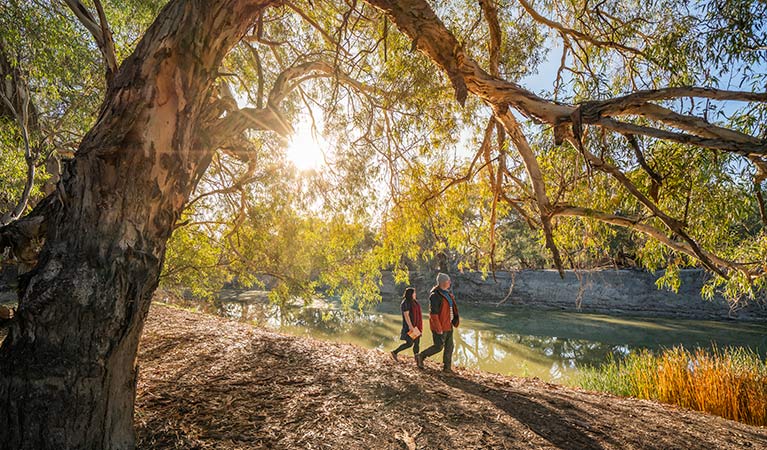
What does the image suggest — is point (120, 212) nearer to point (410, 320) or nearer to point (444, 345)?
point (444, 345)

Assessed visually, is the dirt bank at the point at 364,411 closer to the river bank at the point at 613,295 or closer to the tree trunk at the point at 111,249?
the tree trunk at the point at 111,249

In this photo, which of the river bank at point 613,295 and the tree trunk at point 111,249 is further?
the river bank at point 613,295

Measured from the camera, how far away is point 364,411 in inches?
112

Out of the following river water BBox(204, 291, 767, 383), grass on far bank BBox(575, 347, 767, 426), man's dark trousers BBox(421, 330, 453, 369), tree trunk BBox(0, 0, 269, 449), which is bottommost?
river water BBox(204, 291, 767, 383)

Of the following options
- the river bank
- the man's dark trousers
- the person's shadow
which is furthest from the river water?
the person's shadow

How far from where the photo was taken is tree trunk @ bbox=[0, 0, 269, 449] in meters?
1.58

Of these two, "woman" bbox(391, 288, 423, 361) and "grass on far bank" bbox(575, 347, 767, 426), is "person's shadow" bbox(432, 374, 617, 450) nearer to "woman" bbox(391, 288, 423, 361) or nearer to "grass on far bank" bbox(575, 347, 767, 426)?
"woman" bbox(391, 288, 423, 361)

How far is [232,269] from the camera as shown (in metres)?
6.65

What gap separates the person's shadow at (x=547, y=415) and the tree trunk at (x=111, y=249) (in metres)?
2.75

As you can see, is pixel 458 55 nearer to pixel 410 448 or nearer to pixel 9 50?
pixel 410 448

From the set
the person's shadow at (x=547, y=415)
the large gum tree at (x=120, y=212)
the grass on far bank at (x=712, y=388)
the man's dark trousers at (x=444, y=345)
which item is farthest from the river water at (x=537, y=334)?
the large gum tree at (x=120, y=212)

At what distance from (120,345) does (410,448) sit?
180 cm

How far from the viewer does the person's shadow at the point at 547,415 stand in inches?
102

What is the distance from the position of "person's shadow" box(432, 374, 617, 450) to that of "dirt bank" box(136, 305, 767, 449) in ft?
0.03
